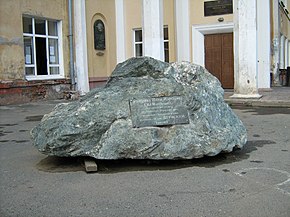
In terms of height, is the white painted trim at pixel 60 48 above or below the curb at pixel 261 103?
above

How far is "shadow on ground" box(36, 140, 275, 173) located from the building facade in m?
7.93

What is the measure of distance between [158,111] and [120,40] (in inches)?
536

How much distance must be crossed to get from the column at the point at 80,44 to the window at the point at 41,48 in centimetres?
70

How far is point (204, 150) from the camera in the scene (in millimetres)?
5383

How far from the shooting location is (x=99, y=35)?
57.3 feet

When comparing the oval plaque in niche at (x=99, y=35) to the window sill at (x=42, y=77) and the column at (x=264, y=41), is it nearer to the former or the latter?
the window sill at (x=42, y=77)

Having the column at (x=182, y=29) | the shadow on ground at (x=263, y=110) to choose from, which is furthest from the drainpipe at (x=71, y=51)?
the shadow on ground at (x=263, y=110)

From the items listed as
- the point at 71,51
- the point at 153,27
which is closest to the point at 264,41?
the point at 153,27

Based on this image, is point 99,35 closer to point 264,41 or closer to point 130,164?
point 264,41

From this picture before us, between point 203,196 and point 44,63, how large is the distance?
39.9 feet

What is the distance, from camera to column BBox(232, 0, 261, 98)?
13.0m

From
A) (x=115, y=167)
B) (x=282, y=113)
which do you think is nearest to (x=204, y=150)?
(x=115, y=167)

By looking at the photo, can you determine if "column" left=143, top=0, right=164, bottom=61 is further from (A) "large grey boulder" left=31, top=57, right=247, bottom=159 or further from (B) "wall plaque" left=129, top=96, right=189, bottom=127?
(B) "wall plaque" left=129, top=96, right=189, bottom=127

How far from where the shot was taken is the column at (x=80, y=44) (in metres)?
16.0
